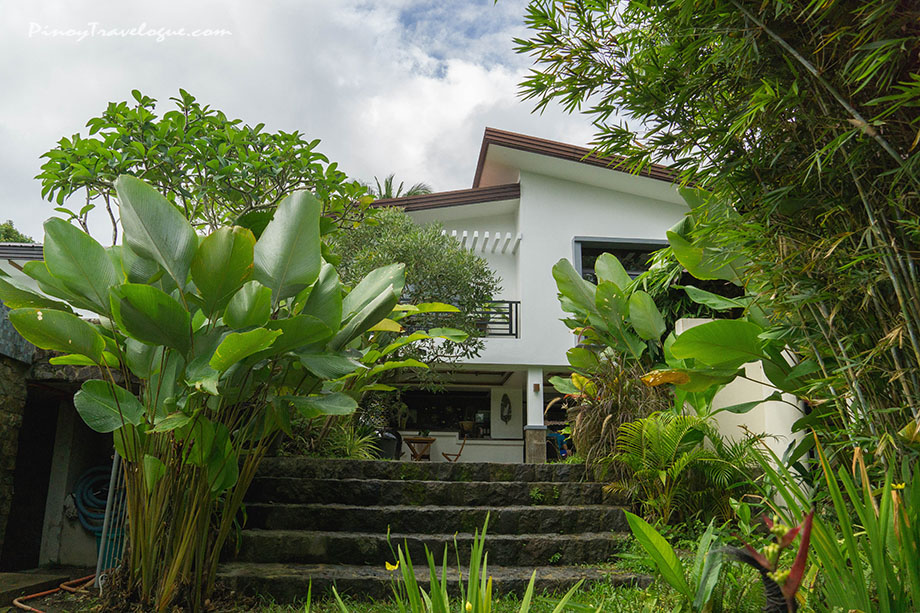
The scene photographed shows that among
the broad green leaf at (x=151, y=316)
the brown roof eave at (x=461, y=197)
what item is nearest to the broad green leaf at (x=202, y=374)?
the broad green leaf at (x=151, y=316)

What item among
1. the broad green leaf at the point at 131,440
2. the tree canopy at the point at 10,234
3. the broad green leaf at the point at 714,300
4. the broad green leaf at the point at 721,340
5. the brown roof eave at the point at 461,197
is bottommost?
the broad green leaf at the point at 131,440

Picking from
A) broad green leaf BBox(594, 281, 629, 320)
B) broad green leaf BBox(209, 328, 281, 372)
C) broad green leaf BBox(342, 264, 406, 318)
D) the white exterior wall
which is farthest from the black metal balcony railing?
broad green leaf BBox(209, 328, 281, 372)

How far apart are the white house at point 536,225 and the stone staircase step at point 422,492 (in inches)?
199

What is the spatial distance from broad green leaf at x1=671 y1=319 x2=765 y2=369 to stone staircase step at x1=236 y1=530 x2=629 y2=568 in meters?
1.54

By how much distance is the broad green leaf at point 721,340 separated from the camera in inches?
131

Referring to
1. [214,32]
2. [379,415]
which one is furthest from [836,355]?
[379,415]

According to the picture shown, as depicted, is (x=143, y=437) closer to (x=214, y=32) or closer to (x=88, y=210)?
(x=88, y=210)

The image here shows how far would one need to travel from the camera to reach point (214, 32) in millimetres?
5160

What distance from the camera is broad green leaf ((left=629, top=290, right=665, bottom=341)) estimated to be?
206 inches

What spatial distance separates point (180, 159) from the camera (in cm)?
489

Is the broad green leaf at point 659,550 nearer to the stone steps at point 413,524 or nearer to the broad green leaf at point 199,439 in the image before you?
the stone steps at point 413,524

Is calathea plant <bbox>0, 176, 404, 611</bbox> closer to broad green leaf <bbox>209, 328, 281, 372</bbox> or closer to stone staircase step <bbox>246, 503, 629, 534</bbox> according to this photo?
broad green leaf <bbox>209, 328, 281, 372</bbox>

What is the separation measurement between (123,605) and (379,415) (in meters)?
4.75

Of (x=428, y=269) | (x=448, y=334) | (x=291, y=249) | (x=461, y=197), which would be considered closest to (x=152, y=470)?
(x=291, y=249)
